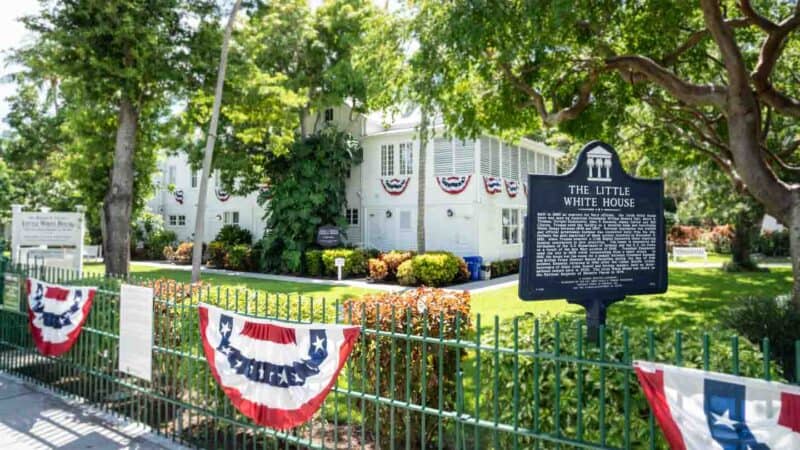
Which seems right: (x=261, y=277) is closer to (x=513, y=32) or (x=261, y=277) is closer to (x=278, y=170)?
(x=278, y=170)

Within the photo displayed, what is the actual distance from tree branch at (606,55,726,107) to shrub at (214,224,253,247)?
23398mm

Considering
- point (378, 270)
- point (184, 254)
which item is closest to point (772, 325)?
point (378, 270)

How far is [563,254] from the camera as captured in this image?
177 inches

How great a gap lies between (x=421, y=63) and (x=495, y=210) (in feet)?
50.4

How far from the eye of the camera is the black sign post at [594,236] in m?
4.41

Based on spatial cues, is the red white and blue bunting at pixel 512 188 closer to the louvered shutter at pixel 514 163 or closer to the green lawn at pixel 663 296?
the louvered shutter at pixel 514 163

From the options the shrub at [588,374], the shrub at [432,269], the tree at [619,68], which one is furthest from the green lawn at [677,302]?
the shrub at [588,374]

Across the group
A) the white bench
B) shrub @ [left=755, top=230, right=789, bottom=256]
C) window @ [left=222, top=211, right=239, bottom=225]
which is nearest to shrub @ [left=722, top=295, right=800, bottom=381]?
the white bench

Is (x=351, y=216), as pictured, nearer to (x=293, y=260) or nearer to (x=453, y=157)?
(x=293, y=260)

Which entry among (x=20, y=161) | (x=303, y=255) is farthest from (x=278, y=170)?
(x=20, y=161)

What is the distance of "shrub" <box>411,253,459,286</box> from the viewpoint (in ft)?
65.2

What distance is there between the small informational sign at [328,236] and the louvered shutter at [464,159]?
5.95 meters

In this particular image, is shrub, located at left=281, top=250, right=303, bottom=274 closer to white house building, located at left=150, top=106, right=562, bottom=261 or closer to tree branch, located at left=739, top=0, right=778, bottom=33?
white house building, located at left=150, top=106, right=562, bottom=261

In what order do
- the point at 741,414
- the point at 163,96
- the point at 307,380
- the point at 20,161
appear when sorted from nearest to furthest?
the point at 741,414
the point at 307,380
the point at 163,96
the point at 20,161
